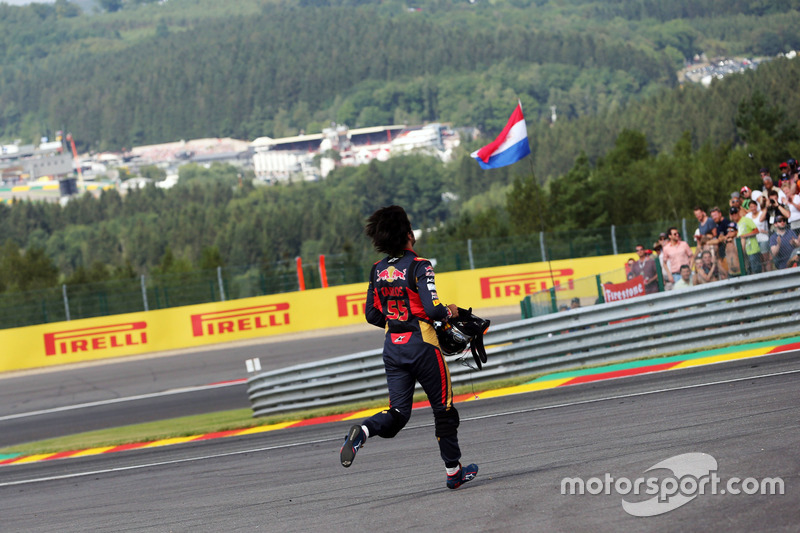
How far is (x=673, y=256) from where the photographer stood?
12.7m

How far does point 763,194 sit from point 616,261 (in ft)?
45.4

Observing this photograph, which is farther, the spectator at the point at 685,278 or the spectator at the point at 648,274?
the spectator at the point at 685,278

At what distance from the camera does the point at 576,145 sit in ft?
565

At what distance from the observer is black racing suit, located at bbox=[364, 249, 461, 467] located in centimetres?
557

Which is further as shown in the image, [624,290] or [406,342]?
[624,290]

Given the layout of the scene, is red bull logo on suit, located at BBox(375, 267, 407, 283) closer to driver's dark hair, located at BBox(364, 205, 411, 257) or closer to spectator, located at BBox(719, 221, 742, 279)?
driver's dark hair, located at BBox(364, 205, 411, 257)

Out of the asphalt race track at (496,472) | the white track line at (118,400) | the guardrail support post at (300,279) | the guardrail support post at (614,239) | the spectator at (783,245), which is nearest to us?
the asphalt race track at (496,472)

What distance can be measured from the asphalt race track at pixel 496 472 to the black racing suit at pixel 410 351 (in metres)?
0.42

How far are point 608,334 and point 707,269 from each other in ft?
5.17

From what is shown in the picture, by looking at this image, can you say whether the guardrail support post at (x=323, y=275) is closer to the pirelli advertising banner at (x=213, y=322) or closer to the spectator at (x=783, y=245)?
the pirelli advertising banner at (x=213, y=322)

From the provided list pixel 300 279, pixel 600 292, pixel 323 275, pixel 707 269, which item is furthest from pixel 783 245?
pixel 300 279

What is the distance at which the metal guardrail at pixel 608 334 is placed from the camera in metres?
11.0

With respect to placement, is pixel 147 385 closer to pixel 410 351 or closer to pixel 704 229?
pixel 704 229

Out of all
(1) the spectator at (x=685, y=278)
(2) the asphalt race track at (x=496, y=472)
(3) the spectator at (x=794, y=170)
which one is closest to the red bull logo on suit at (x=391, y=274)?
(2) the asphalt race track at (x=496, y=472)
